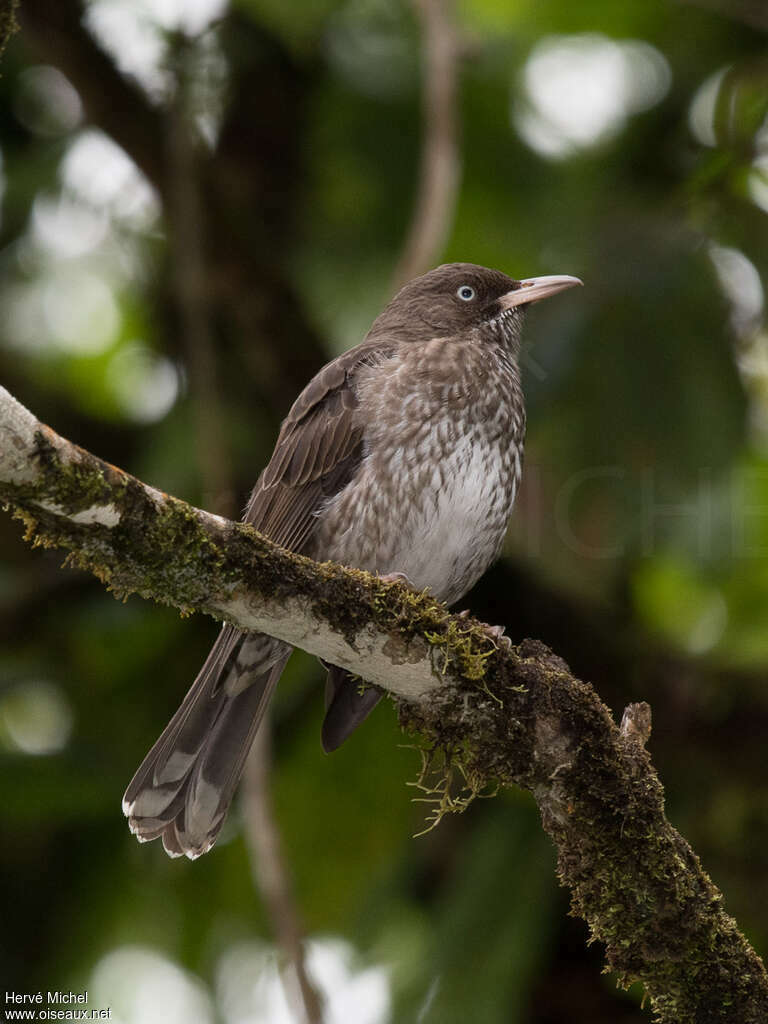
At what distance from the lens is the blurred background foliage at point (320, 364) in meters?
5.60

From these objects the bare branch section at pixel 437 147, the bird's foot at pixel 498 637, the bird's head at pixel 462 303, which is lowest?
the bird's foot at pixel 498 637

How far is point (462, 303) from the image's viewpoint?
16.7ft

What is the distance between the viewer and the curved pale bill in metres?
4.85

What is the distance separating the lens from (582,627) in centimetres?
580

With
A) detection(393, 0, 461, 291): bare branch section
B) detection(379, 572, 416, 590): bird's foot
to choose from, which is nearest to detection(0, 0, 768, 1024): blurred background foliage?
detection(393, 0, 461, 291): bare branch section

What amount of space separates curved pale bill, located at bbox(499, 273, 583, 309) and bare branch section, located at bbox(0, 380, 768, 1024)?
1945mm

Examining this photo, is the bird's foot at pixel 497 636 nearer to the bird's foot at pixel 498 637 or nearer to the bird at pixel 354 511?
the bird's foot at pixel 498 637

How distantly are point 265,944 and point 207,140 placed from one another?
3.85 metres

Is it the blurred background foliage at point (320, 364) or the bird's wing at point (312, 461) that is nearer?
the bird's wing at point (312, 461)

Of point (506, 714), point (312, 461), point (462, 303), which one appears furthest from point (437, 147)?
point (506, 714)

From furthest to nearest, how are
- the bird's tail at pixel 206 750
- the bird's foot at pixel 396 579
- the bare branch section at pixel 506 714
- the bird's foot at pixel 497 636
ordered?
the bird's tail at pixel 206 750, the bird's foot at pixel 396 579, the bird's foot at pixel 497 636, the bare branch section at pixel 506 714

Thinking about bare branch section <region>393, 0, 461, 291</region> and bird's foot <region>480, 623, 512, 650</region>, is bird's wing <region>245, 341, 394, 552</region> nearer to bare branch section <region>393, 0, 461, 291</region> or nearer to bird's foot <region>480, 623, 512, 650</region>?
bare branch section <region>393, 0, 461, 291</region>

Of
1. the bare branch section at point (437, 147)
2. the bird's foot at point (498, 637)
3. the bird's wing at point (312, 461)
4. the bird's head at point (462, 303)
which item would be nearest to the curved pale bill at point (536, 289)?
the bird's head at point (462, 303)

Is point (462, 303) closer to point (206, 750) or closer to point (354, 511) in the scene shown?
point (354, 511)
